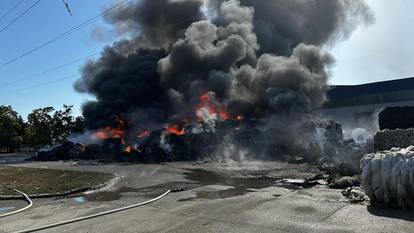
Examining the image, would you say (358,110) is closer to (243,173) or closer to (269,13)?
(269,13)

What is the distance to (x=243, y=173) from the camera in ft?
60.8

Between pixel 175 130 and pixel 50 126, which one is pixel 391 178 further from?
pixel 50 126

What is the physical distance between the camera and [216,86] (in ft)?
122

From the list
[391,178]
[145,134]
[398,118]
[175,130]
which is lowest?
[391,178]

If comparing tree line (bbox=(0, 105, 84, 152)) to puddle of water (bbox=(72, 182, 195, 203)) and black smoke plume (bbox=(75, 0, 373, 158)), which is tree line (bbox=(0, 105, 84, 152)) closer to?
black smoke plume (bbox=(75, 0, 373, 158))

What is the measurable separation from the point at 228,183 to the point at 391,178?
279 inches

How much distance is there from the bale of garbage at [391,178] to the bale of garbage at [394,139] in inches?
187

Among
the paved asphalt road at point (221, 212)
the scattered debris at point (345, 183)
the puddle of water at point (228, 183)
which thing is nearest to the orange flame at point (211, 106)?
the puddle of water at point (228, 183)

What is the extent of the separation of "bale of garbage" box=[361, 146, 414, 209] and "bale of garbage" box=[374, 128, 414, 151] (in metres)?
4.75

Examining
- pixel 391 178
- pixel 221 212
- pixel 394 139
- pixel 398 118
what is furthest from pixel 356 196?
pixel 398 118

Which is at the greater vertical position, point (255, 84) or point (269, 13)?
point (269, 13)

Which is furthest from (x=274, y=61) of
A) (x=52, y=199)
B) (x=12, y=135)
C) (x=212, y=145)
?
(x=12, y=135)

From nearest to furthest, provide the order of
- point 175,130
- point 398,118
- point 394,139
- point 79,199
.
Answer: point 79,199 < point 394,139 < point 398,118 < point 175,130

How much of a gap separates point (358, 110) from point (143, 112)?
3108cm
